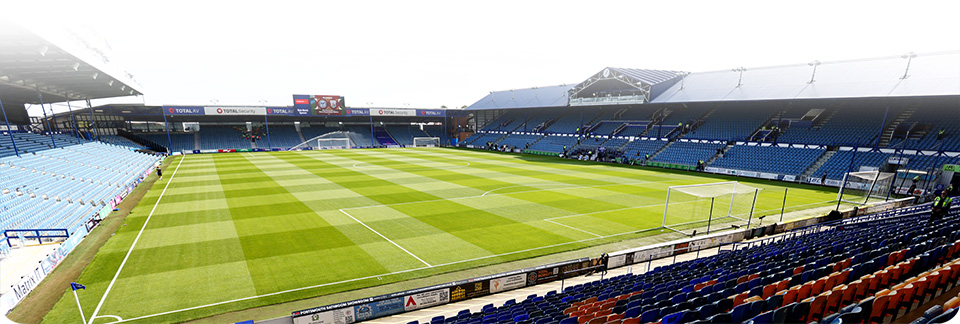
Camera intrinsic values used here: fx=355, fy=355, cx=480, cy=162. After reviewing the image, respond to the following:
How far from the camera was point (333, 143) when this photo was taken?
7144 centimetres

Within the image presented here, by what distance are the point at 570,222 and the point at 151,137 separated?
71817 millimetres

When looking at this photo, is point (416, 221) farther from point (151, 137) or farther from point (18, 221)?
point (151, 137)

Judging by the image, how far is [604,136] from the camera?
55.8 meters

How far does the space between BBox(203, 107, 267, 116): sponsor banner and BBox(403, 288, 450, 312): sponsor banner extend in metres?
65.9

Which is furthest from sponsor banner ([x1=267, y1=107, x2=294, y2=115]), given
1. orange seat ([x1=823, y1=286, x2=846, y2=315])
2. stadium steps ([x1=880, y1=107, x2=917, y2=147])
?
stadium steps ([x1=880, y1=107, x2=917, y2=147])

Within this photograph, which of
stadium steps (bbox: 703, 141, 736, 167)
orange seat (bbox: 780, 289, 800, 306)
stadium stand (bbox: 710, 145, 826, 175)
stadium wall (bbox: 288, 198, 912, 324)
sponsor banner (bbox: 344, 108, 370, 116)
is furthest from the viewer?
sponsor banner (bbox: 344, 108, 370, 116)

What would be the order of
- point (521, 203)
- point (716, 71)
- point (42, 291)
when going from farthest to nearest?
point (716, 71)
point (521, 203)
point (42, 291)

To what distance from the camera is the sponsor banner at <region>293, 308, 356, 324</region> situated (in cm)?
903

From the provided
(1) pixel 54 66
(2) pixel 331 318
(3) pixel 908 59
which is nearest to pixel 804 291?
(2) pixel 331 318

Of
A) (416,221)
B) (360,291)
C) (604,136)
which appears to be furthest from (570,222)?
(604,136)

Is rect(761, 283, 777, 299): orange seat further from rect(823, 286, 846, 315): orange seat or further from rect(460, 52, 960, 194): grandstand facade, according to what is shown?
rect(460, 52, 960, 194): grandstand facade

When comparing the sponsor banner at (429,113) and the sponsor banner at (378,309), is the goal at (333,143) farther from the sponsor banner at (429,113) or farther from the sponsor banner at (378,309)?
the sponsor banner at (378,309)

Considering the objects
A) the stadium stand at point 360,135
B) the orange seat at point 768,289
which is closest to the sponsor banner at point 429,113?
the stadium stand at point 360,135

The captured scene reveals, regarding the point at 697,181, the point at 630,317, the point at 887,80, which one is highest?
the point at 887,80
